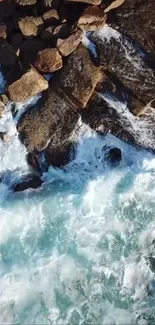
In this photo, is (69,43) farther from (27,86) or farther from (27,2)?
(27,2)

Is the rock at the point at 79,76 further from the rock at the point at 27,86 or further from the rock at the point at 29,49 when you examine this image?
the rock at the point at 29,49

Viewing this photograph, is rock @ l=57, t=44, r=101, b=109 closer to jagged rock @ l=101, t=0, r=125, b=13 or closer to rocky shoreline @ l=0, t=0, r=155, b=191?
rocky shoreline @ l=0, t=0, r=155, b=191

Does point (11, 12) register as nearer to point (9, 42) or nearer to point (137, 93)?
point (9, 42)

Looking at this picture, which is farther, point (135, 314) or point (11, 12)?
point (11, 12)

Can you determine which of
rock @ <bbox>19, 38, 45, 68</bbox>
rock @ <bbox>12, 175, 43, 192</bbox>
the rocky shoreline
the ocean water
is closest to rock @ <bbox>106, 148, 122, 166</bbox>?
the ocean water

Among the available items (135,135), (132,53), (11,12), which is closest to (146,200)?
(135,135)

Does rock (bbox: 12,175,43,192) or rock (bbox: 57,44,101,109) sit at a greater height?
rock (bbox: 57,44,101,109)

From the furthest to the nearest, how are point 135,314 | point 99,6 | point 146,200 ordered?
1. point 99,6
2. point 146,200
3. point 135,314
